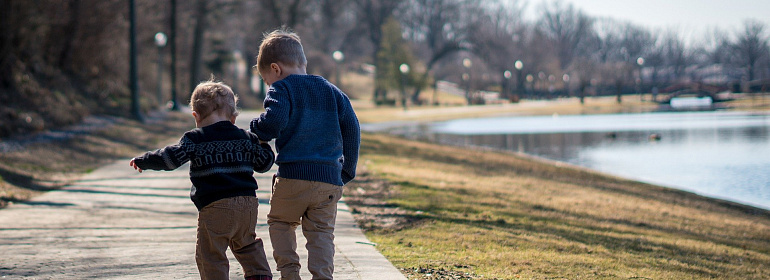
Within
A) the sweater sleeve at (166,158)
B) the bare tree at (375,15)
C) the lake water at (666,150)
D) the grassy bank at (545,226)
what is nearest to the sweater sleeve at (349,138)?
the sweater sleeve at (166,158)

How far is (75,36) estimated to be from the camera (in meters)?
22.7

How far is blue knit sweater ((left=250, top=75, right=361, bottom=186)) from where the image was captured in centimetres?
395

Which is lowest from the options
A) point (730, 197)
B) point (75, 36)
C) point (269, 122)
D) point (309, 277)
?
point (730, 197)

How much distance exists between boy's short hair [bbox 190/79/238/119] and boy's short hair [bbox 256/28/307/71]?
10.1 inches

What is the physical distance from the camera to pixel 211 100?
407cm

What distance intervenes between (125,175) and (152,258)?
20.7ft

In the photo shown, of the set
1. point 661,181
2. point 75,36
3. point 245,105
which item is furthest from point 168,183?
point 245,105

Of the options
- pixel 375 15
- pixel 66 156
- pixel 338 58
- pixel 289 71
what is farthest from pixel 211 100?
pixel 375 15

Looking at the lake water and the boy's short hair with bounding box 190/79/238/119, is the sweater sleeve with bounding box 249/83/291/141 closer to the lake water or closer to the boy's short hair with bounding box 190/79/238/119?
the boy's short hair with bounding box 190/79/238/119

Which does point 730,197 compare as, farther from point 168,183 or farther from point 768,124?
point 768,124

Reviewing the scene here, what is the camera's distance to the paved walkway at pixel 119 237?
5.04 m

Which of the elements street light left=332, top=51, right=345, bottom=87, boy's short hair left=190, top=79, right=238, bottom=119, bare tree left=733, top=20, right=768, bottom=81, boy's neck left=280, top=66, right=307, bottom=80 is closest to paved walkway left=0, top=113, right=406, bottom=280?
boy's short hair left=190, top=79, right=238, bottom=119

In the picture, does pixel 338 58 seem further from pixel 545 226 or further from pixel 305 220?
pixel 305 220

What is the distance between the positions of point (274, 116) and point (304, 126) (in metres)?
0.18
